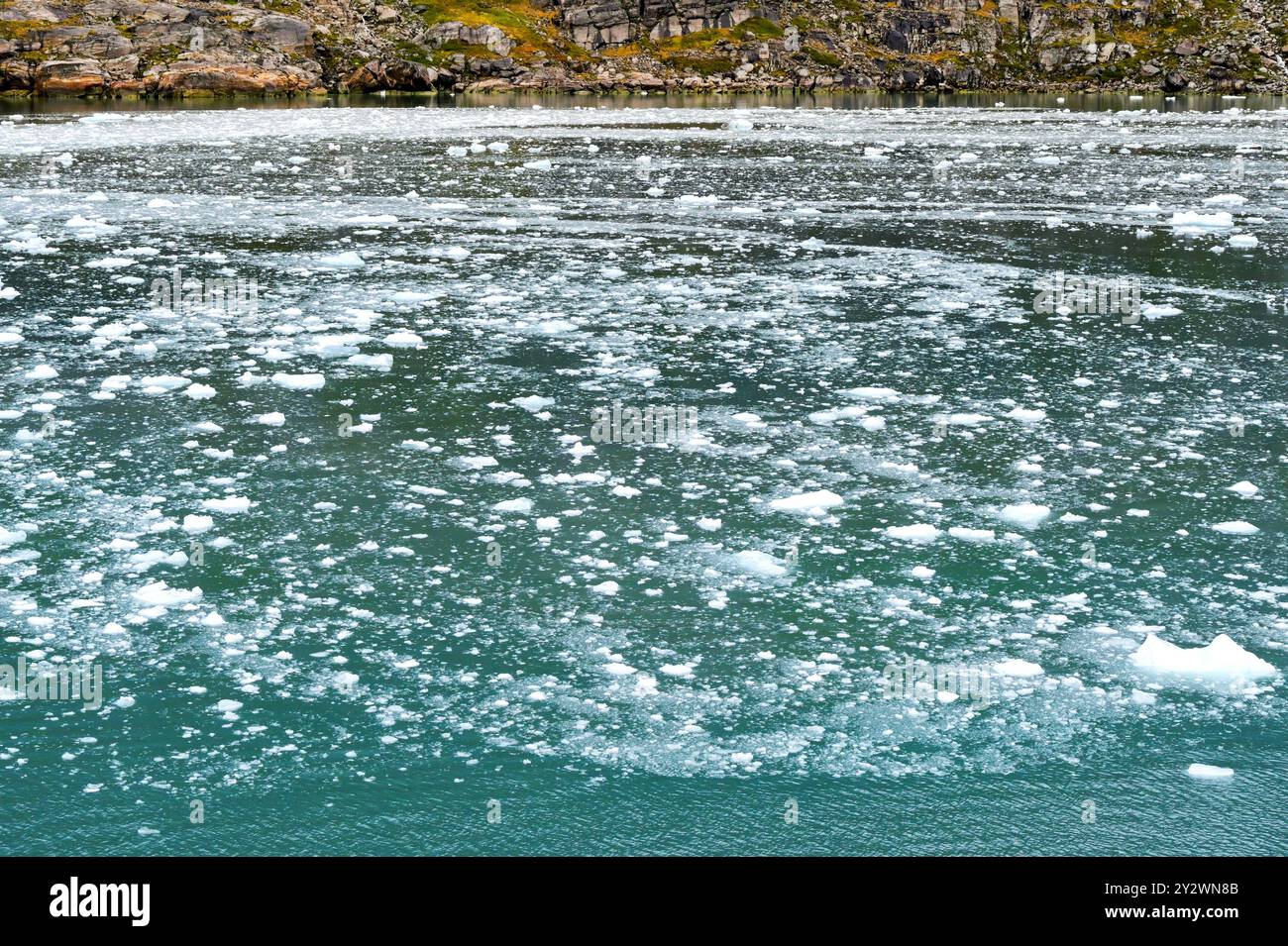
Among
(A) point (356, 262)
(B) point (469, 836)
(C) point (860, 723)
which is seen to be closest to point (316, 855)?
(B) point (469, 836)

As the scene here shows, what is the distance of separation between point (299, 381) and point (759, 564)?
5.59 meters

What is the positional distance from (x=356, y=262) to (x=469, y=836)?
13510mm

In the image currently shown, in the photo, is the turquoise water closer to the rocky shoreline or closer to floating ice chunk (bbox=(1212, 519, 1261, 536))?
floating ice chunk (bbox=(1212, 519, 1261, 536))

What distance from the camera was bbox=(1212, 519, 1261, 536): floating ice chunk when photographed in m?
8.13

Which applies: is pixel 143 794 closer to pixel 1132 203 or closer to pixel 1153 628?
pixel 1153 628

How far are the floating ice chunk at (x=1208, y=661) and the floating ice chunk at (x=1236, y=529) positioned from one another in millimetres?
1825

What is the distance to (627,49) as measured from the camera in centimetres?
10788

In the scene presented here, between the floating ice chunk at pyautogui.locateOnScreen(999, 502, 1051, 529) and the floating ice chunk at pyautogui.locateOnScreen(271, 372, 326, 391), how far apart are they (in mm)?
6166

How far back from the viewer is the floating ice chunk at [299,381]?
37.8ft

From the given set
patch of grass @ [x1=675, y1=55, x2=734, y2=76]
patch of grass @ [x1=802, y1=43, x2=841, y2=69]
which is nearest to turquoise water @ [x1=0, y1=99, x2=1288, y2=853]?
patch of grass @ [x1=675, y1=55, x2=734, y2=76]

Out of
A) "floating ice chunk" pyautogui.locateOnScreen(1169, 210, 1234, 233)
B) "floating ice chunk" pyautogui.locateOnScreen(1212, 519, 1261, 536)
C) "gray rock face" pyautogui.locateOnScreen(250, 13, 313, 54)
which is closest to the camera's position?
"floating ice chunk" pyautogui.locateOnScreen(1212, 519, 1261, 536)

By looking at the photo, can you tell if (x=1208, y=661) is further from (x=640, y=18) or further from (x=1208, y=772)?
(x=640, y=18)

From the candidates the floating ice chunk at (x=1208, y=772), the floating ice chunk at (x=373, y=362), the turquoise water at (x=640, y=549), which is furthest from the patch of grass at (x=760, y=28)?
the floating ice chunk at (x=1208, y=772)
